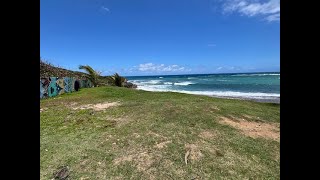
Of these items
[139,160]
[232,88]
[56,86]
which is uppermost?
[56,86]

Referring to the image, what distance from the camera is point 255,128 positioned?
24.6 ft

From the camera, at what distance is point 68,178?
397cm

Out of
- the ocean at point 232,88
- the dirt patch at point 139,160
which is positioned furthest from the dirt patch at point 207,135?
the ocean at point 232,88

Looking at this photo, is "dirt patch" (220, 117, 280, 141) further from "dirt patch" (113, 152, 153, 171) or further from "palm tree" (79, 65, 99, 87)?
"palm tree" (79, 65, 99, 87)

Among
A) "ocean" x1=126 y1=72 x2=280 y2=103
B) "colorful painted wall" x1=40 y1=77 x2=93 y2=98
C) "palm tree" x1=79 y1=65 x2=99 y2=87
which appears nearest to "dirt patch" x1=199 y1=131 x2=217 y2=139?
"ocean" x1=126 y1=72 x2=280 y2=103

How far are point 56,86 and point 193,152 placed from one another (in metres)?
14.7

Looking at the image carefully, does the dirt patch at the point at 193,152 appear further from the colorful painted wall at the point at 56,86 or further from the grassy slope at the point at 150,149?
the colorful painted wall at the point at 56,86

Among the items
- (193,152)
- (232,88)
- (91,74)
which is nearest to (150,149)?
(193,152)

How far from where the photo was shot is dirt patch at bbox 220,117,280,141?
22.2ft

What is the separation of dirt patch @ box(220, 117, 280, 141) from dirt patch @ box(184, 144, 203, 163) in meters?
2.12

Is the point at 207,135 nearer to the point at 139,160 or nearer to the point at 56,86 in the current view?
the point at 139,160

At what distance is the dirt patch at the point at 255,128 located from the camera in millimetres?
6779
